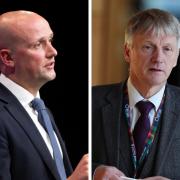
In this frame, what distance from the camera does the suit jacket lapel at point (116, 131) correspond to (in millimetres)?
1648

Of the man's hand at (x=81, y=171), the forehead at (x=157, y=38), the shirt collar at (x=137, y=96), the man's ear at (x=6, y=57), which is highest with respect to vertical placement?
the forehead at (x=157, y=38)

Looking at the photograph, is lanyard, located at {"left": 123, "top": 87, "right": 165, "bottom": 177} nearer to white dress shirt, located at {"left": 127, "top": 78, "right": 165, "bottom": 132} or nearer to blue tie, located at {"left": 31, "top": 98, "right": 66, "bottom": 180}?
white dress shirt, located at {"left": 127, "top": 78, "right": 165, "bottom": 132}

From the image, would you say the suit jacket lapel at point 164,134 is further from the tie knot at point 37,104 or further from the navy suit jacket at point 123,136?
the tie knot at point 37,104

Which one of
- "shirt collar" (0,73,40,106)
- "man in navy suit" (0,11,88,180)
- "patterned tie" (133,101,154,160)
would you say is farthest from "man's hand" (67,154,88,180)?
"shirt collar" (0,73,40,106)

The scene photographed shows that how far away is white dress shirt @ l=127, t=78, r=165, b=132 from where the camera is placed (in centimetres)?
164

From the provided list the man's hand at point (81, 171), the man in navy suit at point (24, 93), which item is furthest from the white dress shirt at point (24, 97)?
the man's hand at point (81, 171)

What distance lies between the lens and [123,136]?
5.45 feet

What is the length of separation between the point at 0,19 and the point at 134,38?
1.77 feet

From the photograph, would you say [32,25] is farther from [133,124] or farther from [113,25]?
[133,124]

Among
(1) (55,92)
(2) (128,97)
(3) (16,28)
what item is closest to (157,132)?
(2) (128,97)

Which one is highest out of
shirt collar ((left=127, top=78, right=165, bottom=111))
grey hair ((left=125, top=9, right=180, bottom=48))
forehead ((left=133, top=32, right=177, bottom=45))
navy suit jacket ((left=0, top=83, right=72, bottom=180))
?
grey hair ((left=125, top=9, right=180, bottom=48))

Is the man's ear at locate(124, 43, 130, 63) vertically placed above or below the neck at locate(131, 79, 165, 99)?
above

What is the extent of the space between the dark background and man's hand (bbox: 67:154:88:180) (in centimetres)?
2

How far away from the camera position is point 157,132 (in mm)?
1647
